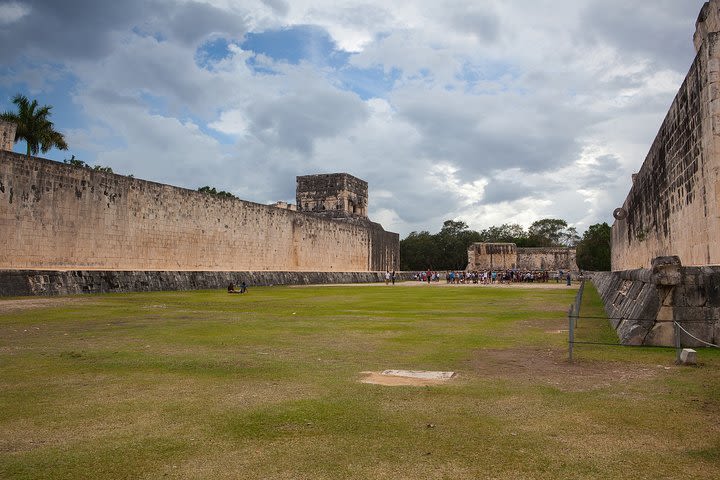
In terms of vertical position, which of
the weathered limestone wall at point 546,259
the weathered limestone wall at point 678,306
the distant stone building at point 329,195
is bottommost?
the weathered limestone wall at point 678,306

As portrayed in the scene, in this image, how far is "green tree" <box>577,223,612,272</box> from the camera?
2420 inches

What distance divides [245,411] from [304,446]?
2.72 ft

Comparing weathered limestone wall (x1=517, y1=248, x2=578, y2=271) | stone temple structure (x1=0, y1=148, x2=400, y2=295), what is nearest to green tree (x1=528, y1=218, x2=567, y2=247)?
weathered limestone wall (x1=517, y1=248, x2=578, y2=271)

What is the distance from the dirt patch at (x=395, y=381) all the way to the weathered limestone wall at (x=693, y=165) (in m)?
4.12

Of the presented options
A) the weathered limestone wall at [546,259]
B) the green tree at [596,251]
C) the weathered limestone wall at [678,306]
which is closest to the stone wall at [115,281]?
the weathered limestone wall at [678,306]

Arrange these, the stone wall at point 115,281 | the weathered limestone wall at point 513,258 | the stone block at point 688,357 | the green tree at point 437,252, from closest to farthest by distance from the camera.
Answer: the stone block at point 688,357
the stone wall at point 115,281
the weathered limestone wall at point 513,258
the green tree at point 437,252

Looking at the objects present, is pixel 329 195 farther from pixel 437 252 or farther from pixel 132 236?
pixel 437 252

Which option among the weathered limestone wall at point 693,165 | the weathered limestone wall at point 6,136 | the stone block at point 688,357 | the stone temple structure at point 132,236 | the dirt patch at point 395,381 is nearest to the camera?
the dirt patch at point 395,381

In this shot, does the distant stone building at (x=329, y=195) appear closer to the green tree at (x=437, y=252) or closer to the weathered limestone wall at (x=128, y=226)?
the weathered limestone wall at (x=128, y=226)

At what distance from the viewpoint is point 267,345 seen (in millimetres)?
6605

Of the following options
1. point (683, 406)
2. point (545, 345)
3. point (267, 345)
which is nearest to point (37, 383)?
point (267, 345)

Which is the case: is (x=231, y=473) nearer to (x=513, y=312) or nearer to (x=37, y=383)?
(x=37, y=383)

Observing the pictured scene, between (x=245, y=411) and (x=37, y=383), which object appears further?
(x=37, y=383)

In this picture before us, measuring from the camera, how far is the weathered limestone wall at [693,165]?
645 centimetres
